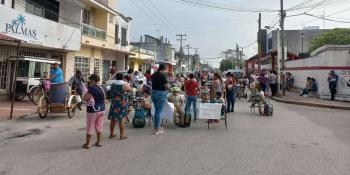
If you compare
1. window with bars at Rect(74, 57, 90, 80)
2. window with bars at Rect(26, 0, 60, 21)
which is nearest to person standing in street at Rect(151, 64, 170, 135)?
window with bars at Rect(26, 0, 60, 21)

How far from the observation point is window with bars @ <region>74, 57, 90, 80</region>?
24656mm

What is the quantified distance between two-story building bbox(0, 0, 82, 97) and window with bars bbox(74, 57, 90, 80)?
2.30 meters

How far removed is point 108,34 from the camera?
30.1 meters

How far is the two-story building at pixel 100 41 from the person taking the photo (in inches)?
981

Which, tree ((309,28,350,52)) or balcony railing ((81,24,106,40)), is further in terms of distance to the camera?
tree ((309,28,350,52))

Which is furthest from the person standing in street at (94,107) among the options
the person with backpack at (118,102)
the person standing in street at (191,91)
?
the person standing in street at (191,91)

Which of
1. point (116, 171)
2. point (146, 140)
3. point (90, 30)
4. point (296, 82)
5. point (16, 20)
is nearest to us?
point (116, 171)

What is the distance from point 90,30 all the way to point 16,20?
1021 cm

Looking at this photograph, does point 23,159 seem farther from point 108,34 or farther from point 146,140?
point 108,34

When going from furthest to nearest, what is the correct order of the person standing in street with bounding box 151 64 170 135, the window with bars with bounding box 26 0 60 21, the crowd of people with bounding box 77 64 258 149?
the window with bars with bounding box 26 0 60 21 → the person standing in street with bounding box 151 64 170 135 → the crowd of people with bounding box 77 64 258 149

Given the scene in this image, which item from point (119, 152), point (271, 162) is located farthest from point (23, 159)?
point (271, 162)

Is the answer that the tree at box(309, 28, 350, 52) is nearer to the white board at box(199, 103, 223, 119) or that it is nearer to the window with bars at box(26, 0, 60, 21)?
the window with bars at box(26, 0, 60, 21)

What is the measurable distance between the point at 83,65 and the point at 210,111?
1800cm

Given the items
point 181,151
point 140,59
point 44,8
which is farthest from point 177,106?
point 140,59
